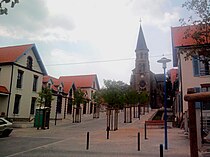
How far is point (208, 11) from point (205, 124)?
25.7ft

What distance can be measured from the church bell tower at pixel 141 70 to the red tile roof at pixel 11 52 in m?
45.4

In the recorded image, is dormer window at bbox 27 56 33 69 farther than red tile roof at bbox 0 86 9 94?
Yes

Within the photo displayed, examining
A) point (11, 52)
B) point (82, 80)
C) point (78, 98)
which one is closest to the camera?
point (11, 52)

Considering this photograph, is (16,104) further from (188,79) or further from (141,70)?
(141,70)

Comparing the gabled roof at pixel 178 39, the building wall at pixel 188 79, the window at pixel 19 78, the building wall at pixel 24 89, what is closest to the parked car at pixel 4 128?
the building wall at pixel 24 89

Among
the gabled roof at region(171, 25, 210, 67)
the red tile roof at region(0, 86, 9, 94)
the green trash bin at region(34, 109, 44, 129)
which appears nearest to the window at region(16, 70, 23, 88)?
the red tile roof at region(0, 86, 9, 94)

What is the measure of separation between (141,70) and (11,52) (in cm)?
4863

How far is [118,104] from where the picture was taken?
26.9 meters

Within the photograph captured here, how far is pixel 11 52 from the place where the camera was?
32844 mm

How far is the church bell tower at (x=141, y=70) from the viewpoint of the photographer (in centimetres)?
7431

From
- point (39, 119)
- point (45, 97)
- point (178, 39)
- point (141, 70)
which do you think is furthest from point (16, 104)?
point (141, 70)

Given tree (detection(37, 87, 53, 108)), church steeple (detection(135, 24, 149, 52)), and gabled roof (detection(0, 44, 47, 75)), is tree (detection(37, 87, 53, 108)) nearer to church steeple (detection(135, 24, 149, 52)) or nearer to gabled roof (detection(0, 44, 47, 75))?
gabled roof (detection(0, 44, 47, 75))

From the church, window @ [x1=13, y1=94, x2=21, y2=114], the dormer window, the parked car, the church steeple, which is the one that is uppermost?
the church steeple

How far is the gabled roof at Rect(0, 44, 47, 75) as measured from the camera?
3081cm
